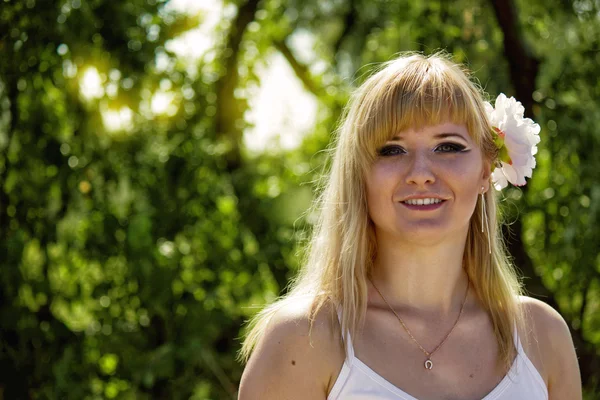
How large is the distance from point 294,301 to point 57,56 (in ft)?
5.75

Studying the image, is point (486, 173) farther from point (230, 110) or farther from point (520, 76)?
point (230, 110)

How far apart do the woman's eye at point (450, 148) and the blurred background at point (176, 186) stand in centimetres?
111

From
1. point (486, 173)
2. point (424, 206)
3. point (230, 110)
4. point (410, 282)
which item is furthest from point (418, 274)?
point (230, 110)

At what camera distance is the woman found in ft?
6.04

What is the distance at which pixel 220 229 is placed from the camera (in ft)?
12.1

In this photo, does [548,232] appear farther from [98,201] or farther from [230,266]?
[98,201]

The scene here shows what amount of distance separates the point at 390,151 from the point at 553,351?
0.67 metres

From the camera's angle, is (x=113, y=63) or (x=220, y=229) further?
(x=220, y=229)

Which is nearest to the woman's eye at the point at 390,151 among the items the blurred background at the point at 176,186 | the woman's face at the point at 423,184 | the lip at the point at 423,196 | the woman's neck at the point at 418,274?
the woman's face at the point at 423,184

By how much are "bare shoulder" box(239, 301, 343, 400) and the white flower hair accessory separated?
0.61 meters

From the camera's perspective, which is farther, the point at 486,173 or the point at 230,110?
the point at 230,110

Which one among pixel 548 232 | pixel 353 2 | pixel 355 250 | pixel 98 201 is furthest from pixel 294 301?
pixel 353 2

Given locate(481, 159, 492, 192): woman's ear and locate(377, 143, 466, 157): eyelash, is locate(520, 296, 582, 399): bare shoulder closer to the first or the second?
locate(481, 159, 492, 192): woman's ear

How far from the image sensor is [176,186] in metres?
3.54
